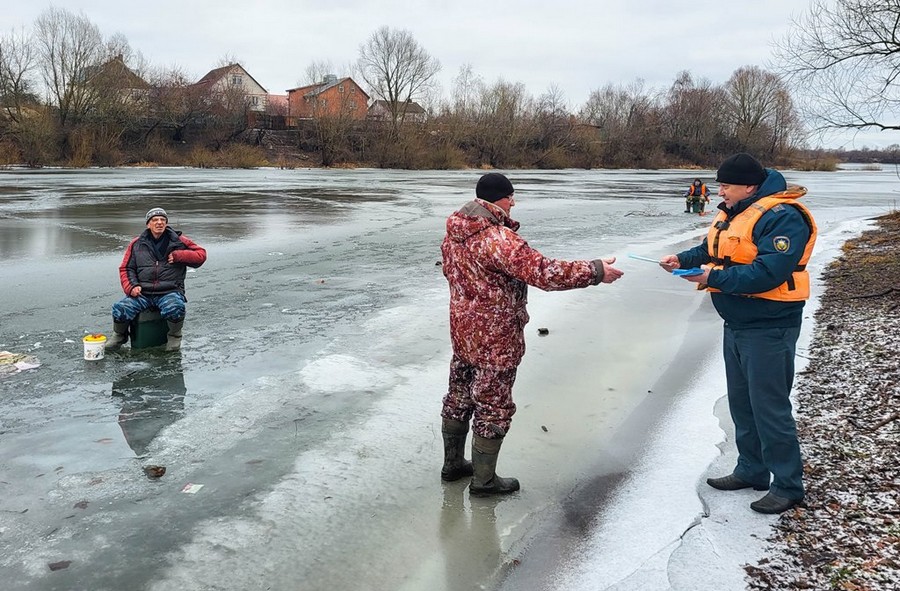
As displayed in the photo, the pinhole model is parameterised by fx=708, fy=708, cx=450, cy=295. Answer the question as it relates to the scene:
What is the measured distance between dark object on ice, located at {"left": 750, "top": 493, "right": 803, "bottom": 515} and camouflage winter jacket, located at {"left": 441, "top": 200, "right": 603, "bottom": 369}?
1.48 metres

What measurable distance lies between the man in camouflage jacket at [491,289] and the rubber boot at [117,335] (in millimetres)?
4141

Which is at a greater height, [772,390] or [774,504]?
[772,390]

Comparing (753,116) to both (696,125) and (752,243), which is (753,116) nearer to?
(696,125)

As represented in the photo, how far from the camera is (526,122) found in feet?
266

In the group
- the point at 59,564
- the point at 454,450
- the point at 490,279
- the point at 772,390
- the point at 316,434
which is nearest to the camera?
the point at 59,564

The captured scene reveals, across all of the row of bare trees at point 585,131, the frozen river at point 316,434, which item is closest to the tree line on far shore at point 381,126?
the row of bare trees at point 585,131

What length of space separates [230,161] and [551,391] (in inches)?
2279

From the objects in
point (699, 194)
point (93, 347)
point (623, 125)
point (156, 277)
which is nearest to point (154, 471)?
point (93, 347)

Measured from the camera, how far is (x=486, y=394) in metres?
3.90

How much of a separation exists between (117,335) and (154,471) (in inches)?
114

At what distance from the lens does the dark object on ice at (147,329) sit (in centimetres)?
Result: 675

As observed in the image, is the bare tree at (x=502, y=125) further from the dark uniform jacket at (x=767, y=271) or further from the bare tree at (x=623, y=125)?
the dark uniform jacket at (x=767, y=271)

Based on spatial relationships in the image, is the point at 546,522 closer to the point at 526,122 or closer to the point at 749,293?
the point at 749,293

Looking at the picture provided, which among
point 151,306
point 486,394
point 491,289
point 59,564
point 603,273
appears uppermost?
point 603,273
